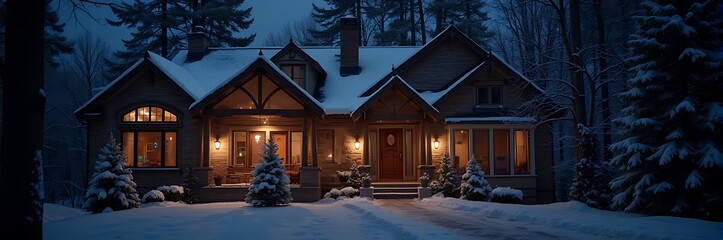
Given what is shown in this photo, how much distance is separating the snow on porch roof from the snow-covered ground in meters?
7.71

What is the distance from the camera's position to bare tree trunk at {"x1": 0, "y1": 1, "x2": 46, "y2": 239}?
8.40 metres

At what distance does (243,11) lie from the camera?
36.3m

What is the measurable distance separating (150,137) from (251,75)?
5.03 m

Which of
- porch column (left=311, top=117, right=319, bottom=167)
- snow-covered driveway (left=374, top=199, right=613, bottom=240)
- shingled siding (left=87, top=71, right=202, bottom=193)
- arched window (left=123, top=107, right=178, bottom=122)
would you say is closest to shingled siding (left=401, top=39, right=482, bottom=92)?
porch column (left=311, top=117, right=319, bottom=167)

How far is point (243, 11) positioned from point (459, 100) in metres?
18.9

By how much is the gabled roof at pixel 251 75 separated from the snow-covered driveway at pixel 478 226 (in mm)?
5625

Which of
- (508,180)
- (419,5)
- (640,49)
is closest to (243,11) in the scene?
(419,5)

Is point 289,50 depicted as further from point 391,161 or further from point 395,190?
point 395,190

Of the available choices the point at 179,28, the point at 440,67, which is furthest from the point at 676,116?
the point at 179,28

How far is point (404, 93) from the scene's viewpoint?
21.1m

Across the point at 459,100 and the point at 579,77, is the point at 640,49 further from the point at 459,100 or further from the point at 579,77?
the point at 459,100

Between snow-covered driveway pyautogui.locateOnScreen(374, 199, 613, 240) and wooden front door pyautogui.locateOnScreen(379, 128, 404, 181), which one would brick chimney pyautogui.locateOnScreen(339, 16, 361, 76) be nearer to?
wooden front door pyautogui.locateOnScreen(379, 128, 404, 181)

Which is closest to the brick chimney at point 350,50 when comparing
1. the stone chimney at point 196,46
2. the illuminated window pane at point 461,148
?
the illuminated window pane at point 461,148

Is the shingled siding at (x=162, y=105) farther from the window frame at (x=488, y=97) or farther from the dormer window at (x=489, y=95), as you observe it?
the dormer window at (x=489, y=95)
